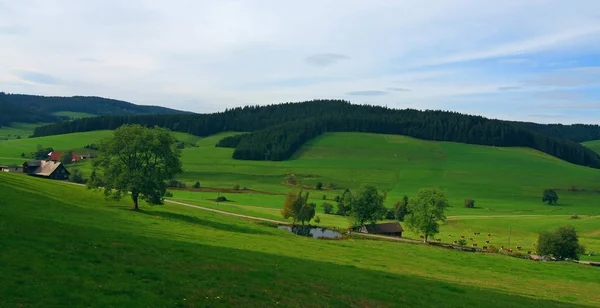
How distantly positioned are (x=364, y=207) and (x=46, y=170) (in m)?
81.7

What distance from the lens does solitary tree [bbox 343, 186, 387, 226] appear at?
317 feet

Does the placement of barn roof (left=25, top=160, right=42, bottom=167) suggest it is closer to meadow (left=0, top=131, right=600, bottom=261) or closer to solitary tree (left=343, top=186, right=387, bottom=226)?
meadow (left=0, top=131, right=600, bottom=261)

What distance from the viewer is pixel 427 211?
85.2 metres

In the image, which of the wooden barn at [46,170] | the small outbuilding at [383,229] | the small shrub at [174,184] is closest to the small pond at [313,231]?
the small outbuilding at [383,229]

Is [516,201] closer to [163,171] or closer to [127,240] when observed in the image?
[163,171]

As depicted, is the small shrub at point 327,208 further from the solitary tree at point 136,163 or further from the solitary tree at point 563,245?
the solitary tree at point 136,163

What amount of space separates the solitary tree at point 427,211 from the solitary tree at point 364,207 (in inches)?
365

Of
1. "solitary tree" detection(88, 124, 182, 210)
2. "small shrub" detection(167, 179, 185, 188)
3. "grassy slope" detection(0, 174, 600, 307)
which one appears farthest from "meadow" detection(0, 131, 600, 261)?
"grassy slope" detection(0, 174, 600, 307)

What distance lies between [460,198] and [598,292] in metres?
122

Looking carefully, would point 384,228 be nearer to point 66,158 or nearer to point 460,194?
point 460,194

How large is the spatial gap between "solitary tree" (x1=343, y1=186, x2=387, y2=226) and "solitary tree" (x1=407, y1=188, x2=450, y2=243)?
9.26 m

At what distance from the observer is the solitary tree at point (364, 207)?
96.8 meters

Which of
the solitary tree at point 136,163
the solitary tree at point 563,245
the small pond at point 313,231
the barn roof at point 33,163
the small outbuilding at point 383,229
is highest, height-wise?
the solitary tree at point 136,163

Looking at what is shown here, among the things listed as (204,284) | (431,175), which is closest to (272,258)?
(204,284)
